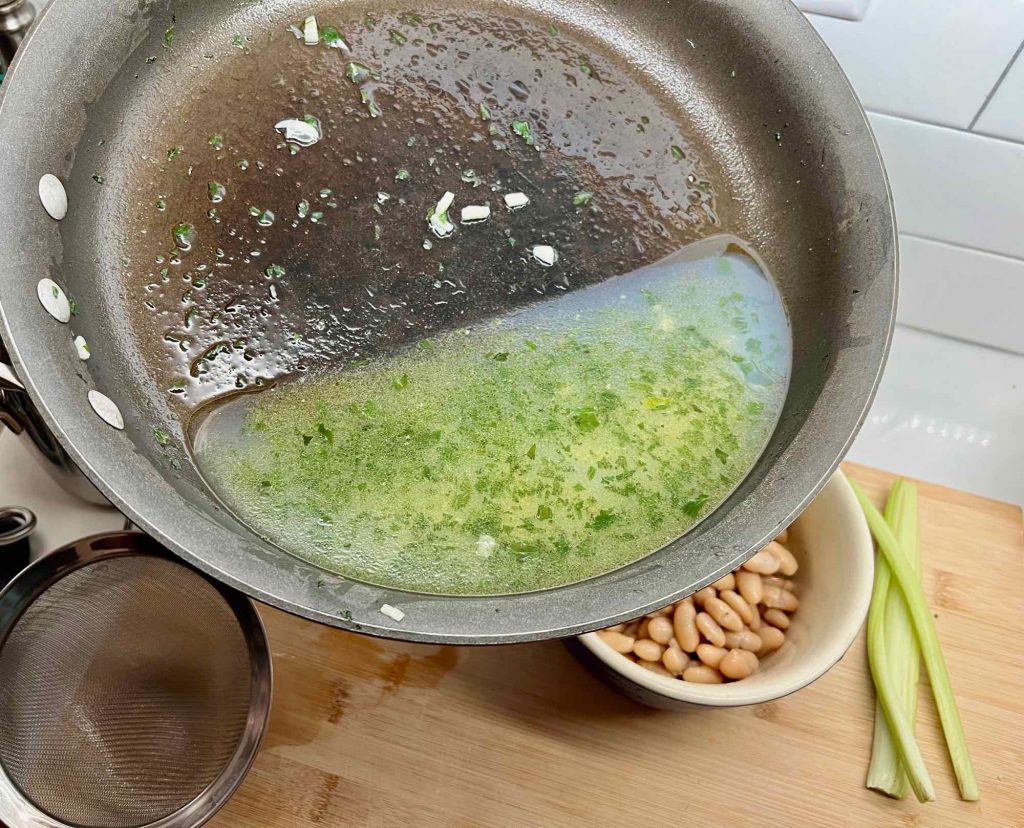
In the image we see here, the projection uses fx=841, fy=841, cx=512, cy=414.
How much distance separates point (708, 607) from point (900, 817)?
0.30m

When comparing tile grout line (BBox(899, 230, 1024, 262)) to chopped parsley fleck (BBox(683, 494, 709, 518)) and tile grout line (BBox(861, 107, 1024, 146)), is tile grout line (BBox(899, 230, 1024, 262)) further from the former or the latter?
chopped parsley fleck (BBox(683, 494, 709, 518))

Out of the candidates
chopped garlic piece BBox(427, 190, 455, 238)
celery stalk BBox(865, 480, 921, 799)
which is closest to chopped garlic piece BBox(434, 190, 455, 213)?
chopped garlic piece BBox(427, 190, 455, 238)

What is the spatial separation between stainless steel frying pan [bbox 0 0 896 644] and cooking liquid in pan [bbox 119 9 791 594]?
2cm

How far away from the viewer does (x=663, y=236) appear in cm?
79

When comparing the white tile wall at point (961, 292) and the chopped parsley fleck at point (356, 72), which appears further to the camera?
the white tile wall at point (961, 292)

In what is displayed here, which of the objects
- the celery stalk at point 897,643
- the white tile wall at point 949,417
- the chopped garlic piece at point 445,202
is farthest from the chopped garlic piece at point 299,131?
the white tile wall at point 949,417

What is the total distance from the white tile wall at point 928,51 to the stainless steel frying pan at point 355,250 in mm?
257

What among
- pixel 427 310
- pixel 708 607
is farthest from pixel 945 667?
pixel 427 310

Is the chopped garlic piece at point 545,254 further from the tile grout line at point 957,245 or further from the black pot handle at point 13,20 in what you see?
the tile grout line at point 957,245

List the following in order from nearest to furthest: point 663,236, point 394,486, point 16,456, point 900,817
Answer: point 394,486 → point 663,236 → point 900,817 → point 16,456

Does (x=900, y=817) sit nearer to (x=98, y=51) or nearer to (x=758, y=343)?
(x=758, y=343)

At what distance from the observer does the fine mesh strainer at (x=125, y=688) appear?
2.64ft

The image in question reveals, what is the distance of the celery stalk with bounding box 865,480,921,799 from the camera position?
0.90m

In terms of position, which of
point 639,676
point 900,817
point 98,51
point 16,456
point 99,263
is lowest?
point 900,817
